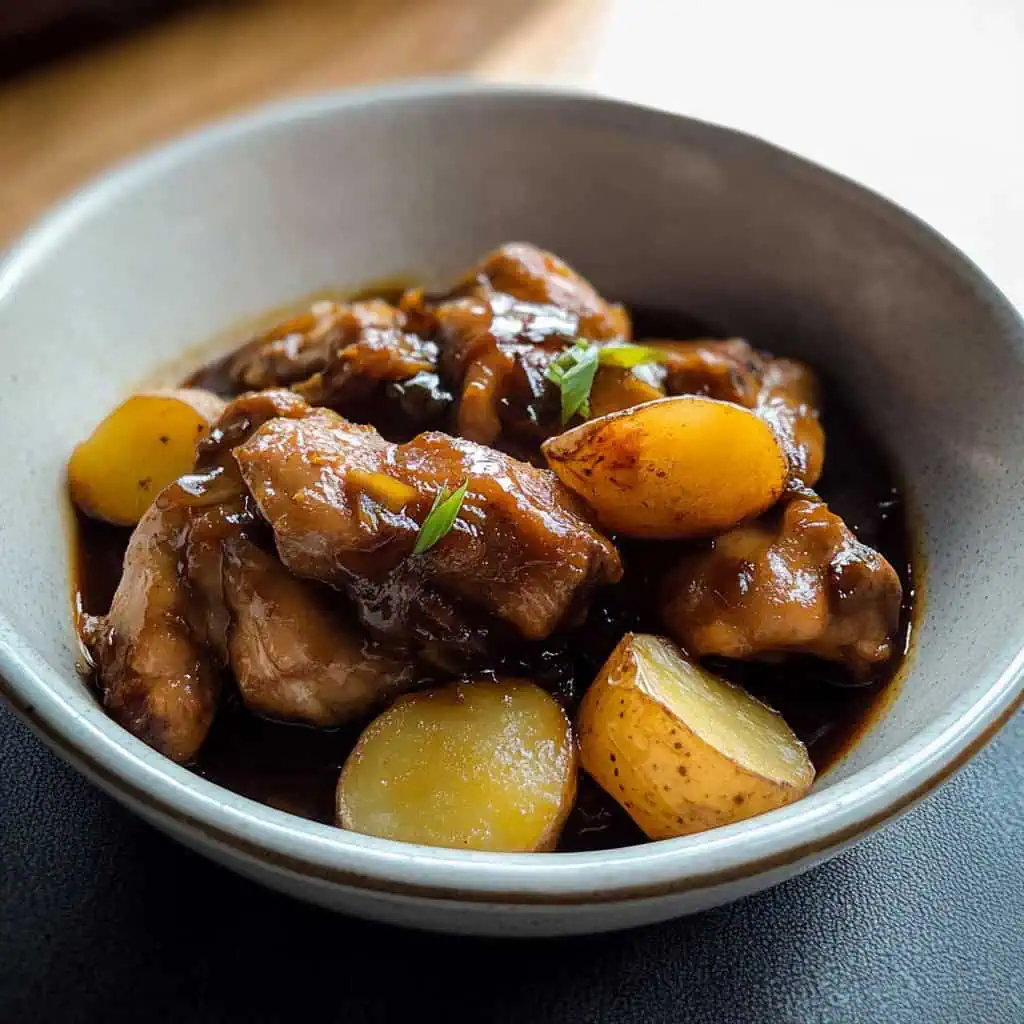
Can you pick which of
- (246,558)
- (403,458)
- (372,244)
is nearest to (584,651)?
(403,458)

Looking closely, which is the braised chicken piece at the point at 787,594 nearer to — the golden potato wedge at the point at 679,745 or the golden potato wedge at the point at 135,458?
the golden potato wedge at the point at 679,745

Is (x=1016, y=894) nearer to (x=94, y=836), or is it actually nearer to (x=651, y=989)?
(x=651, y=989)

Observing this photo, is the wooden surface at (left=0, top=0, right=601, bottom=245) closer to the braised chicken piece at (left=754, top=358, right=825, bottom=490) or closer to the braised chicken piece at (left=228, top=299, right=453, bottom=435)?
the braised chicken piece at (left=228, top=299, right=453, bottom=435)

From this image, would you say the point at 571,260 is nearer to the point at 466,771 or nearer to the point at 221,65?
the point at 466,771

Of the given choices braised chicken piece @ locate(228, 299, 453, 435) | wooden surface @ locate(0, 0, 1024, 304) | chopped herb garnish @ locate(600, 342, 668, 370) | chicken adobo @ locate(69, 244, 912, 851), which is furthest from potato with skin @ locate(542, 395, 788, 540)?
wooden surface @ locate(0, 0, 1024, 304)

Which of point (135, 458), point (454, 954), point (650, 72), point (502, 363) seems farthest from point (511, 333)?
point (650, 72)
